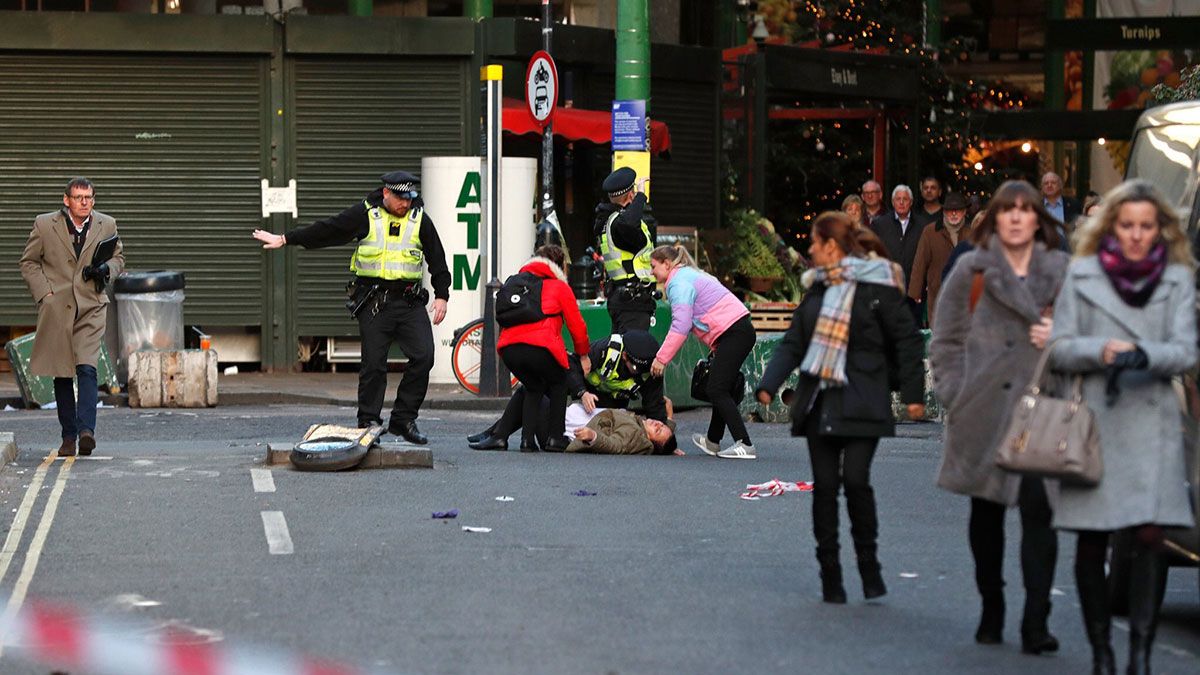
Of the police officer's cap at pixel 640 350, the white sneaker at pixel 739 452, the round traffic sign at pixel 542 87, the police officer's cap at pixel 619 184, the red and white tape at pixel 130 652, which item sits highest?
the round traffic sign at pixel 542 87

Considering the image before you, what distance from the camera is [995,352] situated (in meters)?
8.12

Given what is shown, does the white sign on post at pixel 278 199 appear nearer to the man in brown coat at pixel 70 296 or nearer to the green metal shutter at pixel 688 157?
the green metal shutter at pixel 688 157

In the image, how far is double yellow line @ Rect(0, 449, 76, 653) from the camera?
9164mm

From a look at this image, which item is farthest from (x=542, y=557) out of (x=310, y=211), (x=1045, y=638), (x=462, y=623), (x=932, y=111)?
(x=932, y=111)

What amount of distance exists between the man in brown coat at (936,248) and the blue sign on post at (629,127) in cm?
271

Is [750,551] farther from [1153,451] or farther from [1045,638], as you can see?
[1153,451]

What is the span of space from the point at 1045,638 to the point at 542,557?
2953 mm

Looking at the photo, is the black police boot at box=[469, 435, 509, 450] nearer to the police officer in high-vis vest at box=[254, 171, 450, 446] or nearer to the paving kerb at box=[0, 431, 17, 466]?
the police officer in high-vis vest at box=[254, 171, 450, 446]

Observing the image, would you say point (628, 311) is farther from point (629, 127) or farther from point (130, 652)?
point (130, 652)

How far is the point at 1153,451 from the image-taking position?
7348 millimetres

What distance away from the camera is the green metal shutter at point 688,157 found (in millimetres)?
24688

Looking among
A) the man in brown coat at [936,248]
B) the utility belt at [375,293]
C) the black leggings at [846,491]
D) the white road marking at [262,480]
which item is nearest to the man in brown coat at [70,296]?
the white road marking at [262,480]

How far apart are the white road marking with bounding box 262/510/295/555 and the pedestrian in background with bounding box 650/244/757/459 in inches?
155

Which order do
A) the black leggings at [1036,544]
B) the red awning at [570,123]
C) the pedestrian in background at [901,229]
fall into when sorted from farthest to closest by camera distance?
the red awning at [570,123] → the pedestrian in background at [901,229] → the black leggings at [1036,544]
